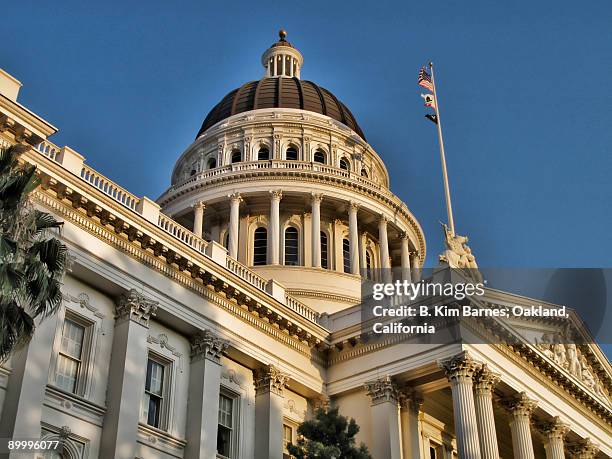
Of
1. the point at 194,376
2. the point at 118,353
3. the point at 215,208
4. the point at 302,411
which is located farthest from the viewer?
the point at 215,208

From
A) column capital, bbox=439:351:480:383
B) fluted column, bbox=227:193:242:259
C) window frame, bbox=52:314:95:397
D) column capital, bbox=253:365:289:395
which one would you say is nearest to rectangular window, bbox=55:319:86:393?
window frame, bbox=52:314:95:397

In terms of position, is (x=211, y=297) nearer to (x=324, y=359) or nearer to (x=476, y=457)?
(x=324, y=359)

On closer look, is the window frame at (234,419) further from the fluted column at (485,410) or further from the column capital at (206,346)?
the fluted column at (485,410)

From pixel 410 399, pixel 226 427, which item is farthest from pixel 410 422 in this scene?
pixel 226 427

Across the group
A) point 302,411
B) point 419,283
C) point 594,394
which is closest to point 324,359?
point 302,411

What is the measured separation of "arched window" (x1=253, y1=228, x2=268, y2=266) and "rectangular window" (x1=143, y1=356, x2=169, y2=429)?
1945cm

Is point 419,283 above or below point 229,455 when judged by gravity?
above

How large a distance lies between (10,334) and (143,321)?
1004 cm

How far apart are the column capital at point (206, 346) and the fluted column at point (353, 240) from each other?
18718 millimetres

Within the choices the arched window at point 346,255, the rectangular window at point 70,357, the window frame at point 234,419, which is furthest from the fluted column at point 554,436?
the rectangular window at point 70,357

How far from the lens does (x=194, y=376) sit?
90.5ft

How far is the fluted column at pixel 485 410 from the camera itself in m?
28.8

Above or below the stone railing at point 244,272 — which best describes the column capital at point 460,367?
below

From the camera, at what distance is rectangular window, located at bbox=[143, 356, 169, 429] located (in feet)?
85.4
